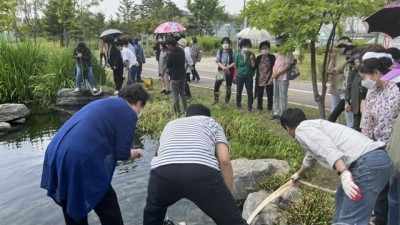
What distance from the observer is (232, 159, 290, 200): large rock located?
4.78 meters

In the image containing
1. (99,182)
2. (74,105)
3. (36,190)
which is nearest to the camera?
(99,182)

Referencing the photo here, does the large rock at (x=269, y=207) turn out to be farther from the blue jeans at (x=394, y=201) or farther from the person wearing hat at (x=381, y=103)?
the blue jeans at (x=394, y=201)

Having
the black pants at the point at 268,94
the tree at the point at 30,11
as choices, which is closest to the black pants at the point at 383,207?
the black pants at the point at 268,94

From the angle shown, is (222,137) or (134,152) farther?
(134,152)

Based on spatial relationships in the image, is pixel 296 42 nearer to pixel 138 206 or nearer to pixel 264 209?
pixel 264 209

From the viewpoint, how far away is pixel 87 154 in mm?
2863

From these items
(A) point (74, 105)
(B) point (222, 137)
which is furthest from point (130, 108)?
(A) point (74, 105)

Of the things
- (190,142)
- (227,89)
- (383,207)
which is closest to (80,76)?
(227,89)

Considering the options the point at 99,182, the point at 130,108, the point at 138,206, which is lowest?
the point at 138,206

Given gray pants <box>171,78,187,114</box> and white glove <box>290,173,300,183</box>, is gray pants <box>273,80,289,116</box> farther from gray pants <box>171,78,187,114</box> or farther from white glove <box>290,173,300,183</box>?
white glove <box>290,173,300,183</box>

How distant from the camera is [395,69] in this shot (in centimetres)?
339

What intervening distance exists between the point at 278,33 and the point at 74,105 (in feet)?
21.1

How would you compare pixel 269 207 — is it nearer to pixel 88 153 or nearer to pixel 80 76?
pixel 88 153

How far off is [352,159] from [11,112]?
828 cm
